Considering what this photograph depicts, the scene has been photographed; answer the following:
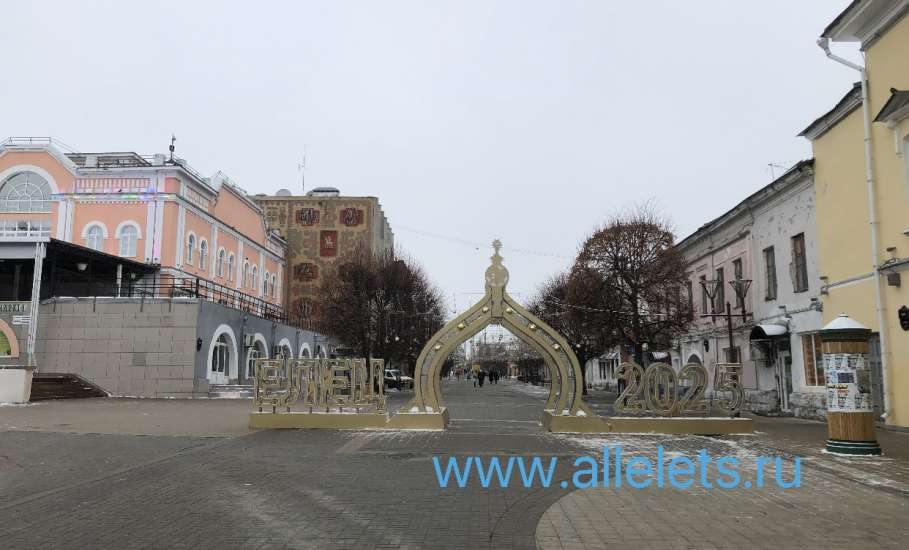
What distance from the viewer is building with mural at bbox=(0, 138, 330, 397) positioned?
28.0 m

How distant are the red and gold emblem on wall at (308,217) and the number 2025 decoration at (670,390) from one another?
5689 cm

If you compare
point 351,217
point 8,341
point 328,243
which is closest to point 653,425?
point 8,341

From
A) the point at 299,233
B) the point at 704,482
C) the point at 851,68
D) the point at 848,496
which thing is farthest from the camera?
the point at 299,233

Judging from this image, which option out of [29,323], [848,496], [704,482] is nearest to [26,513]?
[704,482]

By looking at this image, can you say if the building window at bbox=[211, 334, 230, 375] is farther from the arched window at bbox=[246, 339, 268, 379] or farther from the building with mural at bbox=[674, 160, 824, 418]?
the building with mural at bbox=[674, 160, 824, 418]

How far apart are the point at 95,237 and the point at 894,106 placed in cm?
3581

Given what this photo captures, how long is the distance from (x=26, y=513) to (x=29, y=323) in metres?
24.6

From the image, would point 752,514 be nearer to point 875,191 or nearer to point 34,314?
point 875,191

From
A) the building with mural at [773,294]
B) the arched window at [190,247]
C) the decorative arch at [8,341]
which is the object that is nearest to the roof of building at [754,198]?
the building with mural at [773,294]

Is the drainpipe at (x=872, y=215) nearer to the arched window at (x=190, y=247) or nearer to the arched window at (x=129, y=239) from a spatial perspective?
the arched window at (x=190, y=247)

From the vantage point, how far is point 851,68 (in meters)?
17.6

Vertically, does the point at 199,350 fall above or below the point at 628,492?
above

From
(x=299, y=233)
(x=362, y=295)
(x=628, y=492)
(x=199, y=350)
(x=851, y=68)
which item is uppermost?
(x=299, y=233)

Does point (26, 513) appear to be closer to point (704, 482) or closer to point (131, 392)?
point (704, 482)
